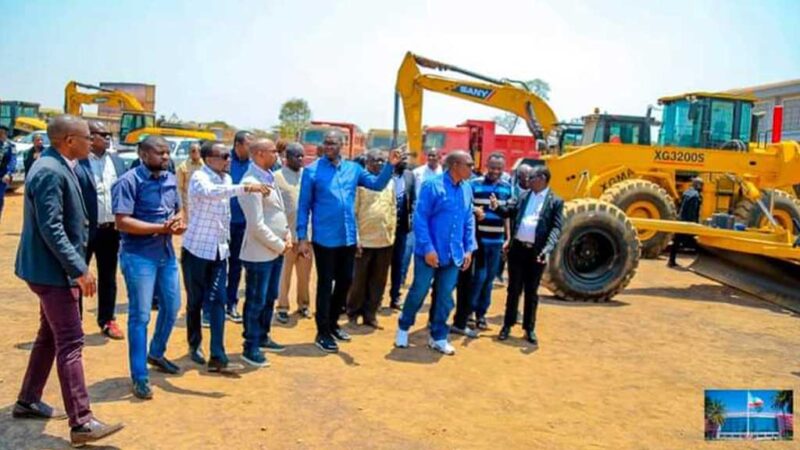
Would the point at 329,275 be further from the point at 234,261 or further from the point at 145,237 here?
the point at 145,237

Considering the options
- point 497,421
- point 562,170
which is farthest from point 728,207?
point 497,421

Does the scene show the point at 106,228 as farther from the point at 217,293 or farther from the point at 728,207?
the point at 728,207

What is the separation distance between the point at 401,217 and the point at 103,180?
3.03 metres

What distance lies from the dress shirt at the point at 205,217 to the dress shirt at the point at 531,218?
2.83 m

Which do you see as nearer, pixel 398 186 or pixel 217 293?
pixel 217 293

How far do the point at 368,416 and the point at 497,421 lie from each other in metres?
0.84

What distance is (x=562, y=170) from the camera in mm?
12812

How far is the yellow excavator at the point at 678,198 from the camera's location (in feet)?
28.7

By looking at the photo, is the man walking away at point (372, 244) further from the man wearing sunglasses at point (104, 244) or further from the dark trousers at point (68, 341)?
the dark trousers at point (68, 341)

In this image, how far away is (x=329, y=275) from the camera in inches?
235

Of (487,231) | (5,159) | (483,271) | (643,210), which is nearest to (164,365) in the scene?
(483,271)

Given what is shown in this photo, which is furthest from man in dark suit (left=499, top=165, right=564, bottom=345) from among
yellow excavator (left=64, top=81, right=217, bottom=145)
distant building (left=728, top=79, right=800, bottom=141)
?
distant building (left=728, top=79, right=800, bottom=141)

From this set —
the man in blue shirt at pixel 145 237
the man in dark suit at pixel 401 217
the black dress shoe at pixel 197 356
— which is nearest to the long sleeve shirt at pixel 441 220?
the man in dark suit at pixel 401 217

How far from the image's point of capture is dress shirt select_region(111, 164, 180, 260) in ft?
15.1
